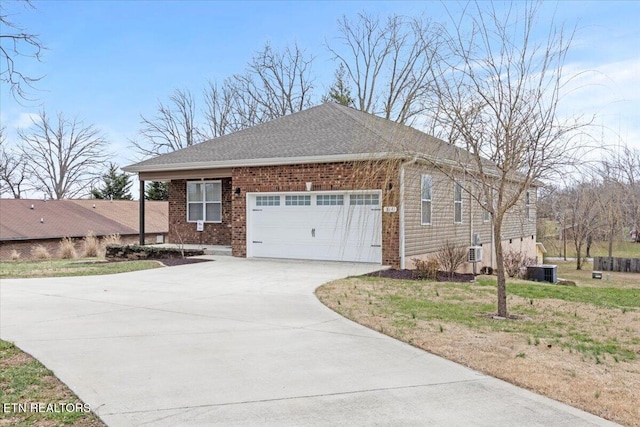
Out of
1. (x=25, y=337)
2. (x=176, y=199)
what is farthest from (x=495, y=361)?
(x=176, y=199)

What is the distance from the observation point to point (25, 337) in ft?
21.5

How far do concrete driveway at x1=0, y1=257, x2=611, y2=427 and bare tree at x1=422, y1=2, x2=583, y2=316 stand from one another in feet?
10.2

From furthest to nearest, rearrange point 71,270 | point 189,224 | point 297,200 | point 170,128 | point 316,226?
point 170,128, point 189,224, point 297,200, point 316,226, point 71,270

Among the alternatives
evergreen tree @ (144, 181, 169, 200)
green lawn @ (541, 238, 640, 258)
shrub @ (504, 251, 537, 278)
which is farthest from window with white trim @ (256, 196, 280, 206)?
evergreen tree @ (144, 181, 169, 200)

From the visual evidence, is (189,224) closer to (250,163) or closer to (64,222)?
(250,163)

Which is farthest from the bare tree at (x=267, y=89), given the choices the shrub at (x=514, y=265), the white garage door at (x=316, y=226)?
the white garage door at (x=316, y=226)

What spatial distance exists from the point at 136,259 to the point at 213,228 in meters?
2.99

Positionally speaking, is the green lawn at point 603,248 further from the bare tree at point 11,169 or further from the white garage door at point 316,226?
the bare tree at point 11,169

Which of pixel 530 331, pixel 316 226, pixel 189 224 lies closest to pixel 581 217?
pixel 316 226

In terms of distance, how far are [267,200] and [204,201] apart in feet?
12.9

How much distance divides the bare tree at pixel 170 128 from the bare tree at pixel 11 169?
10.3 meters

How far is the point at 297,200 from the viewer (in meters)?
15.7

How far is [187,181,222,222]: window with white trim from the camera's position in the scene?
19.0 meters

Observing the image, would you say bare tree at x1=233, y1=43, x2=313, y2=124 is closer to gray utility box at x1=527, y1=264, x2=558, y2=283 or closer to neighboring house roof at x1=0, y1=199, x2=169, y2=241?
neighboring house roof at x1=0, y1=199, x2=169, y2=241
